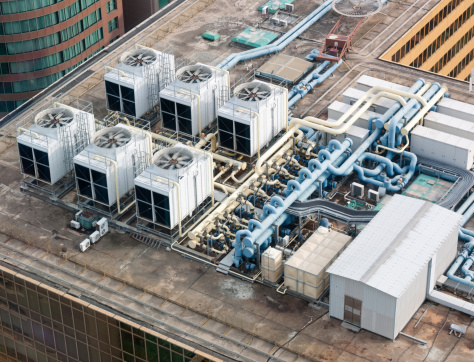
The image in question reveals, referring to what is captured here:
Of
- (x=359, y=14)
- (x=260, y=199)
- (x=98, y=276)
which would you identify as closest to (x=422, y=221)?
(x=260, y=199)

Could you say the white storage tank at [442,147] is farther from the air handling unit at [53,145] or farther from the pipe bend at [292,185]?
the air handling unit at [53,145]

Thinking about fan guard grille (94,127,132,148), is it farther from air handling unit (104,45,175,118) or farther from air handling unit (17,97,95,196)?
air handling unit (104,45,175,118)

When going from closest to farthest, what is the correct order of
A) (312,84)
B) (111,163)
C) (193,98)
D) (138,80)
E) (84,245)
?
(84,245)
(111,163)
(193,98)
(138,80)
(312,84)

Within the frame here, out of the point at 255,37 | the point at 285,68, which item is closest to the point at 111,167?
the point at 285,68

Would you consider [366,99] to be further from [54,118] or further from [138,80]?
[54,118]

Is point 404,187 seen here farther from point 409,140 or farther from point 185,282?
point 185,282
